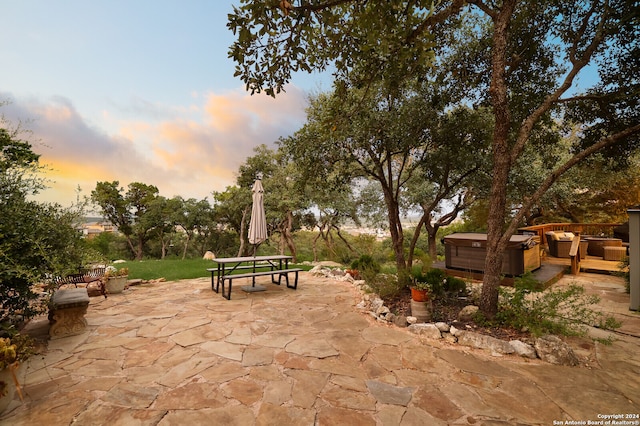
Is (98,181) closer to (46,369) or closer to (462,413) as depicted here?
(46,369)

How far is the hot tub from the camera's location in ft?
20.7

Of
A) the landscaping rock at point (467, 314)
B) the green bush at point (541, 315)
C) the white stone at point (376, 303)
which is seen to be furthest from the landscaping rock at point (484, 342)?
the white stone at point (376, 303)

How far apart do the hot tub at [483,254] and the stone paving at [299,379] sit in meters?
2.58

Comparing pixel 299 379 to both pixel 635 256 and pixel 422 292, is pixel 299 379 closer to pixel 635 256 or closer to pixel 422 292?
pixel 422 292

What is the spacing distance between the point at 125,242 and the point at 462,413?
25.6 meters

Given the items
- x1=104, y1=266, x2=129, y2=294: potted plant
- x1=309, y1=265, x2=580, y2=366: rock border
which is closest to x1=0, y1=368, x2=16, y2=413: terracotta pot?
x1=309, y1=265, x2=580, y2=366: rock border

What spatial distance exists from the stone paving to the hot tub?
2581 millimetres

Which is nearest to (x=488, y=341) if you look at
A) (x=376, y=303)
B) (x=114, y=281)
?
(x=376, y=303)

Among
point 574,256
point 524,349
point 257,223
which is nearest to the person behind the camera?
point 524,349

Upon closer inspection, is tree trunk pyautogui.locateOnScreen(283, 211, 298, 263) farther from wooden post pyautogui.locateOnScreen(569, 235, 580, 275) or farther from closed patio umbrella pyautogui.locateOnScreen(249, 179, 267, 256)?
wooden post pyautogui.locateOnScreen(569, 235, 580, 275)

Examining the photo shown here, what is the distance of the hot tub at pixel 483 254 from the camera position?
6312 millimetres

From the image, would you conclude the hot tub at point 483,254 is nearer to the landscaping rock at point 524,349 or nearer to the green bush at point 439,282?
the green bush at point 439,282

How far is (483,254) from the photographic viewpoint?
22.1ft

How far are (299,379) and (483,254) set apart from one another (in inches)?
231
